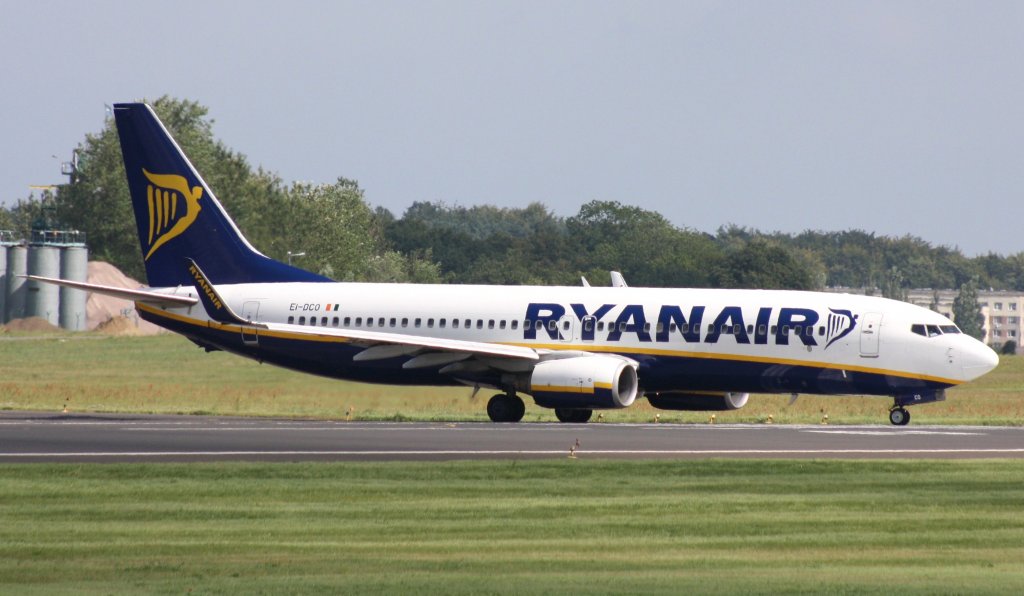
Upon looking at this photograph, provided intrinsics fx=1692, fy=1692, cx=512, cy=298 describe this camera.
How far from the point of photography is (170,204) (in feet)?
163

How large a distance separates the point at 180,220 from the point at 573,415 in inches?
534

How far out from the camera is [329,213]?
153 meters

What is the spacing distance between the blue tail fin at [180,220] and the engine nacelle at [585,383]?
Result: 1001 centimetres

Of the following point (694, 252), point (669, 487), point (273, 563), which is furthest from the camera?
point (694, 252)

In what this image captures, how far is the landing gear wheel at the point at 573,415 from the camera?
44375mm

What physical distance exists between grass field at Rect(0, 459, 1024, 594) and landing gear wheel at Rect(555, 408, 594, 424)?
1570 cm

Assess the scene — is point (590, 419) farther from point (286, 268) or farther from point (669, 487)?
point (669, 487)

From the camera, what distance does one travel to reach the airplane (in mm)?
41750

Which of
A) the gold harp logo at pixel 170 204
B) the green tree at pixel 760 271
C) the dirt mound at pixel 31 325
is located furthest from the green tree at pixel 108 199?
the gold harp logo at pixel 170 204

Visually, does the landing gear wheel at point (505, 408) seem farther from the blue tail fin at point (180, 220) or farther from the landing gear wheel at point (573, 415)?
the blue tail fin at point (180, 220)

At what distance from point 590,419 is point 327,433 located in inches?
441

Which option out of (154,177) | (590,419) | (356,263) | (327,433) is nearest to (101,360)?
(154,177)

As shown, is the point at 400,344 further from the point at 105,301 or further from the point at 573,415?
the point at 105,301

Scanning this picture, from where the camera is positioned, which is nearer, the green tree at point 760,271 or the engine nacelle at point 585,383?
the engine nacelle at point 585,383
